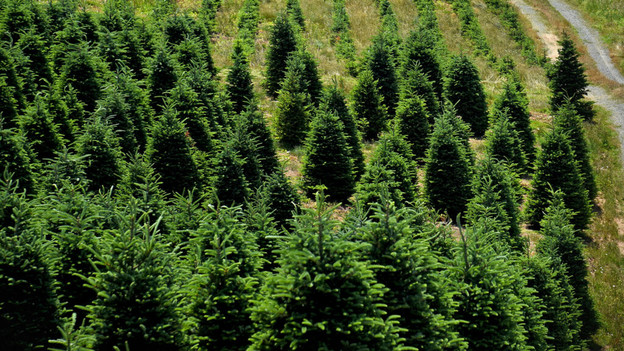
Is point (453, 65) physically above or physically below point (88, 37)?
above

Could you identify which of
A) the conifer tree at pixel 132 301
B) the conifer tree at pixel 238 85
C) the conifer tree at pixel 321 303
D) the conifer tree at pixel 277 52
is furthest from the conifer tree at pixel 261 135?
the conifer tree at pixel 321 303

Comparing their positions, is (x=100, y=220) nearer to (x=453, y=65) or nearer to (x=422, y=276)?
(x=422, y=276)

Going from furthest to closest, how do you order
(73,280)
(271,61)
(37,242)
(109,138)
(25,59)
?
1. (271,61)
2. (25,59)
3. (109,138)
4. (73,280)
5. (37,242)

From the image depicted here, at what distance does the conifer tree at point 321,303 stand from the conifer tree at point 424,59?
23.1 m

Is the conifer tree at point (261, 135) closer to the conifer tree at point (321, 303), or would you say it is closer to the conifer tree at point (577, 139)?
the conifer tree at point (321, 303)

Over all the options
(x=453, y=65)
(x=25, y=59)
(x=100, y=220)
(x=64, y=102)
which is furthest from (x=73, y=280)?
(x=453, y=65)

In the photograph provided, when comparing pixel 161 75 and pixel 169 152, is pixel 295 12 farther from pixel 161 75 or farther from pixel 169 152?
pixel 169 152

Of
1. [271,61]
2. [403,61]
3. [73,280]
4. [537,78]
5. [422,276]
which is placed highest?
[537,78]

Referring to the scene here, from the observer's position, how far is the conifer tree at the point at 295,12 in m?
37.8

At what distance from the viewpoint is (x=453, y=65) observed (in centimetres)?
2725

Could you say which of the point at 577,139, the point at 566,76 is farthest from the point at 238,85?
the point at 566,76

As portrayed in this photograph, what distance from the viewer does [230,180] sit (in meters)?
13.9

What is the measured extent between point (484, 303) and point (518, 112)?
19.6 metres

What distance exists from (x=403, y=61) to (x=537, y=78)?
19.9 metres
